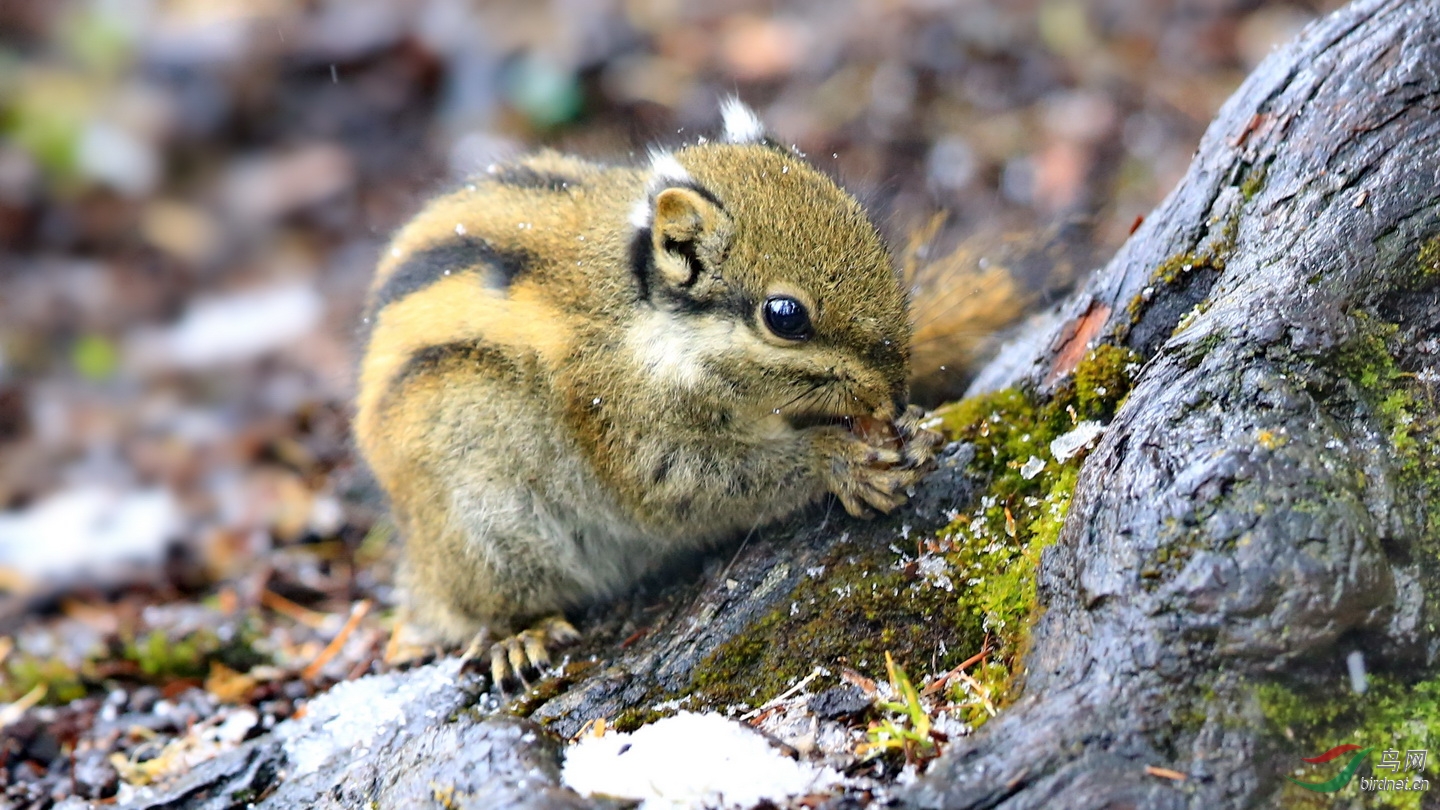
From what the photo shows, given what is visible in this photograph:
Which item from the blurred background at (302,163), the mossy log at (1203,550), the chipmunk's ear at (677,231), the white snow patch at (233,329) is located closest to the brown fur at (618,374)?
the chipmunk's ear at (677,231)

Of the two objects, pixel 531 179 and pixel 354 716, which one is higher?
pixel 531 179

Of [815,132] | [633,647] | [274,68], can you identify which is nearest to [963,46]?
[815,132]

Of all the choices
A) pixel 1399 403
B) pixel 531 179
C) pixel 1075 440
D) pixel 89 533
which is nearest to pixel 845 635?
pixel 1075 440

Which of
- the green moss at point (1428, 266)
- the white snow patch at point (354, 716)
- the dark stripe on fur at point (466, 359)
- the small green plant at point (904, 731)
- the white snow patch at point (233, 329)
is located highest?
the white snow patch at point (233, 329)

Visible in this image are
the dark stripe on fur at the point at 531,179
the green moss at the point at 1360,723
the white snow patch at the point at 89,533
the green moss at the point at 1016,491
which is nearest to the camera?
the green moss at the point at 1360,723

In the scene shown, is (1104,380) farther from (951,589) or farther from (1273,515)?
(1273,515)

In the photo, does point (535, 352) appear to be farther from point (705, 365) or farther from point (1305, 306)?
point (1305, 306)

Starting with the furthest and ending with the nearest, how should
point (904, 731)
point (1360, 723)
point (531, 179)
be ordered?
point (531, 179) < point (904, 731) < point (1360, 723)

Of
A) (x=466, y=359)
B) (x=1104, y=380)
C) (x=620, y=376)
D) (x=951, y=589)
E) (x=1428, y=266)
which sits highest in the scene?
(x=466, y=359)

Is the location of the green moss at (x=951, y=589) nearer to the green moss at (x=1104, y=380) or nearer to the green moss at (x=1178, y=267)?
the green moss at (x=1104, y=380)
